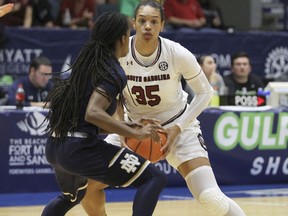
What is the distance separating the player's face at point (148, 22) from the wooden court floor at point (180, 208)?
8.36 ft

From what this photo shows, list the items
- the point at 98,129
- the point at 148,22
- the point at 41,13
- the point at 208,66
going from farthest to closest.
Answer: the point at 41,13
the point at 208,66
the point at 148,22
the point at 98,129

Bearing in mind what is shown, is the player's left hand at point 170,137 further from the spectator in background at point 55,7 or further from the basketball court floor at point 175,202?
the spectator in background at point 55,7

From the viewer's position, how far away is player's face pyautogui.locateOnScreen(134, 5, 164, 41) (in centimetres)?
625

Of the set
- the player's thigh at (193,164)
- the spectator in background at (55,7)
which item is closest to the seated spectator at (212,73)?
the spectator in background at (55,7)

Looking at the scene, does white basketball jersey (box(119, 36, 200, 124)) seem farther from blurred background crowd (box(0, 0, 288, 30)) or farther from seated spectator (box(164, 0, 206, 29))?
seated spectator (box(164, 0, 206, 29))

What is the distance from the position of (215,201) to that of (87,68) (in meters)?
1.37

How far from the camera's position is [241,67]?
11938 mm

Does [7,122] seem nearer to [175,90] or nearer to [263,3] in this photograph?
[175,90]

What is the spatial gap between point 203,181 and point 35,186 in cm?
424

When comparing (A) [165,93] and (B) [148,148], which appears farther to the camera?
(A) [165,93]

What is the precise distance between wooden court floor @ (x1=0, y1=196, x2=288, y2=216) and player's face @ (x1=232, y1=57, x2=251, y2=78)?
278 centimetres

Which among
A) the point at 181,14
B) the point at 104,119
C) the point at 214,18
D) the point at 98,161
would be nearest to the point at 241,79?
the point at 181,14

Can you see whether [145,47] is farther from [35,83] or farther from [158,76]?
[35,83]

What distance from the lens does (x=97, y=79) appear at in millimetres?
5406
